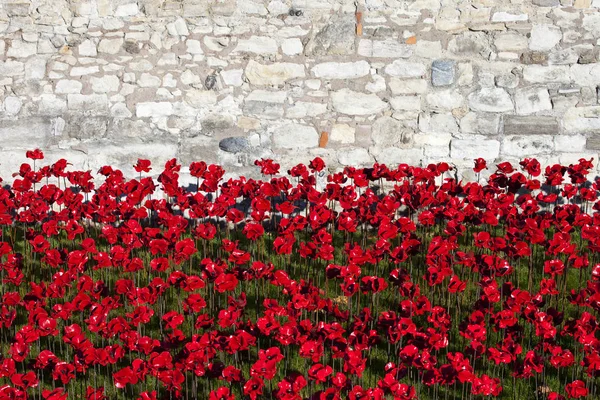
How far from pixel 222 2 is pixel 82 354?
163 inches

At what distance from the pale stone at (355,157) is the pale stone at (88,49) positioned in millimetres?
2405

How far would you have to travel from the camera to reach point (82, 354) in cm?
400

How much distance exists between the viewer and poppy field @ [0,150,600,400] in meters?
4.00

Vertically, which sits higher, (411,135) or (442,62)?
(442,62)

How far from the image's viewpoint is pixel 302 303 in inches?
168

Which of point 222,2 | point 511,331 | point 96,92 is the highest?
point 222,2

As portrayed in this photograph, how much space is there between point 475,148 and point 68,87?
3739 mm

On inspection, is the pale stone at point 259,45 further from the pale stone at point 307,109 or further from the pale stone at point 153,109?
the pale stone at point 153,109

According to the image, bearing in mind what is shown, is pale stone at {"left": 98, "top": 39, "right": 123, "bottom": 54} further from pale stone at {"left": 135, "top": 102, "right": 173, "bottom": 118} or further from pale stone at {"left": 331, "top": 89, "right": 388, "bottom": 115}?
pale stone at {"left": 331, "top": 89, "right": 388, "bottom": 115}

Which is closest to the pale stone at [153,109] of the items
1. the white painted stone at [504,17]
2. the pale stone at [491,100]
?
the pale stone at [491,100]

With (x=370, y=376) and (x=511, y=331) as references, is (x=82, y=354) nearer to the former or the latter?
(x=370, y=376)

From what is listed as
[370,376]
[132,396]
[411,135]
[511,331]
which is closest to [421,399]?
[370,376]

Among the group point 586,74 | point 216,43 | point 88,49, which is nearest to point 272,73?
point 216,43

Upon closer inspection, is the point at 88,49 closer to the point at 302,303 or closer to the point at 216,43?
the point at 216,43
